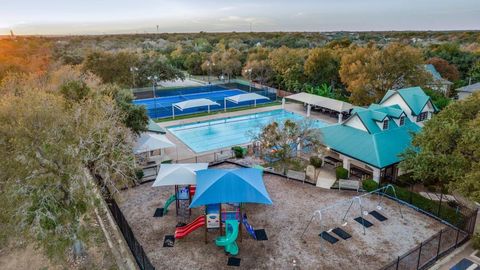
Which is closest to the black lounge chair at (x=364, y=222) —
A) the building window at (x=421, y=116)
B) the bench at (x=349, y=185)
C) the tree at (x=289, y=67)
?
the bench at (x=349, y=185)

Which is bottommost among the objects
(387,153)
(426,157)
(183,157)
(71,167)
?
(183,157)

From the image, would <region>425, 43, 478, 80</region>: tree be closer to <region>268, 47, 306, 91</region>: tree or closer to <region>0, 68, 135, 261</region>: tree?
<region>268, 47, 306, 91</region>: tree

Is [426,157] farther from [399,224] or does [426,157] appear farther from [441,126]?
[399,224]

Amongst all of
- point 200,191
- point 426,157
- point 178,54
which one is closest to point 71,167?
point 200,191

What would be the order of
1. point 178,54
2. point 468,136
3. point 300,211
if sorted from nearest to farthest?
1. point 468,136
2. point 300,211
3. point 178,54

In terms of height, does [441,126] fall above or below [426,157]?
above

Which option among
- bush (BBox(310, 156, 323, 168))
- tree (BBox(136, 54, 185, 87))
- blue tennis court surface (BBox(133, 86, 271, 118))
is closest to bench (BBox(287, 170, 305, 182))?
bush (BBox(310, 156, 323, 168))

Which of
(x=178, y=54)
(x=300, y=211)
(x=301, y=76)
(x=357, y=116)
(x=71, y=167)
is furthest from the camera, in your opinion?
(x=178, y=54)
